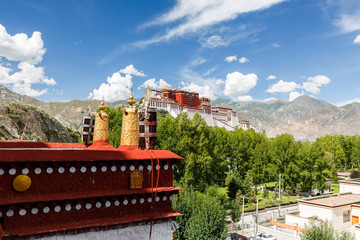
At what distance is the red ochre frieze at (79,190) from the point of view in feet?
23.4

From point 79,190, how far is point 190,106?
9583 cm

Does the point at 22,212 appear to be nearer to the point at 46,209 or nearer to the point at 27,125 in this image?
the point at 46,209

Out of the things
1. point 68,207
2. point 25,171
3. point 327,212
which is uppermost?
point 25,171

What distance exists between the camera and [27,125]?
44.6 m

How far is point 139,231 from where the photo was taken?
29.0ft

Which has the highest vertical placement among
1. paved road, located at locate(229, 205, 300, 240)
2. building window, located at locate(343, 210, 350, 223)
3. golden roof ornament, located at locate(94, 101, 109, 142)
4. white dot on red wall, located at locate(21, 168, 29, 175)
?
golden roof ornament, located at locate(94, 101, 109, 142)

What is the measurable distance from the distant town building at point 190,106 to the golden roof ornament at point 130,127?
78.9 m

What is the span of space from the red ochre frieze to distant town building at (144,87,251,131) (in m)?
80.9

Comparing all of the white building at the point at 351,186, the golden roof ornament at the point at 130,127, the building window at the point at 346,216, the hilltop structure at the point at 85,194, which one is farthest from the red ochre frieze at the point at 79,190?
the white building at the point at 351,186

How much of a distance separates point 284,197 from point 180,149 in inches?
914

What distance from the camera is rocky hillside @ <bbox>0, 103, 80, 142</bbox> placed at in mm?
41625

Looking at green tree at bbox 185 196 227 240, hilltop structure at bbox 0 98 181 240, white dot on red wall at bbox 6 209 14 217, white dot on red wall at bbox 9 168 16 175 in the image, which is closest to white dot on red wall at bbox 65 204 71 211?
hilltop structure at bbox 0 98 181 240

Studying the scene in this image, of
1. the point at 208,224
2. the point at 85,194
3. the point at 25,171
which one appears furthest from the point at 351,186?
the point at 25,171

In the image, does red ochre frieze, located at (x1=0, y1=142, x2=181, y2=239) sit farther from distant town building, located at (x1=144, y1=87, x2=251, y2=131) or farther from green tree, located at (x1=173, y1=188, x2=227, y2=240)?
distant town building, located at (x1=144, y1=87, x2=251, y2=131)
